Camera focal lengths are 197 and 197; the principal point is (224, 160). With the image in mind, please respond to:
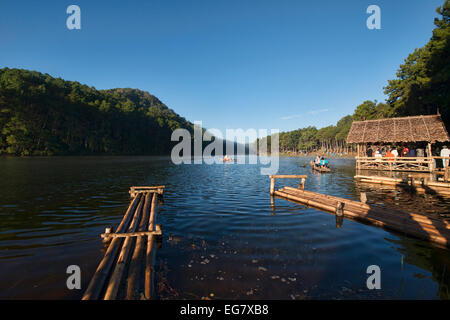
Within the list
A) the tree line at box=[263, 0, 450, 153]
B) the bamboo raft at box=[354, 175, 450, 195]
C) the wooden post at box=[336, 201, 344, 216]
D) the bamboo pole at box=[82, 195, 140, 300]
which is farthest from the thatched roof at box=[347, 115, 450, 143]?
the bamboo pole at box=[82, 195, 140, 300]

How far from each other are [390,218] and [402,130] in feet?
80.6

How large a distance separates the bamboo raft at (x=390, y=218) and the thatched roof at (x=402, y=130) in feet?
69.6

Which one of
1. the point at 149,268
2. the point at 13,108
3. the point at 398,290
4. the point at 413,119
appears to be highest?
the point at 13,108

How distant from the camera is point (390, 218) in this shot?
352 inches

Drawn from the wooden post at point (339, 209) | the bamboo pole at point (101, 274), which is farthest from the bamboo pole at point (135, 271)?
the wooden post at point (339, 209)

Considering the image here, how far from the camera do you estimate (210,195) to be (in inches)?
631

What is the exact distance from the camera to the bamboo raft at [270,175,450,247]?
7.25 meters

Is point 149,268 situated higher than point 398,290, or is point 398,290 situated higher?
point 149,268

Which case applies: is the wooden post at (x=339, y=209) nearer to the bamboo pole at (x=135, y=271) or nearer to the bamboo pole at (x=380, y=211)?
the bamboo pole at (x=380, y=211)

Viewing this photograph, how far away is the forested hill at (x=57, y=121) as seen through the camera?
64.7m

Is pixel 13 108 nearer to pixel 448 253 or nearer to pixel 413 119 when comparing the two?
pixel 448 253

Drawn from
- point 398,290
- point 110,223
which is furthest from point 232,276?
point 110,223
